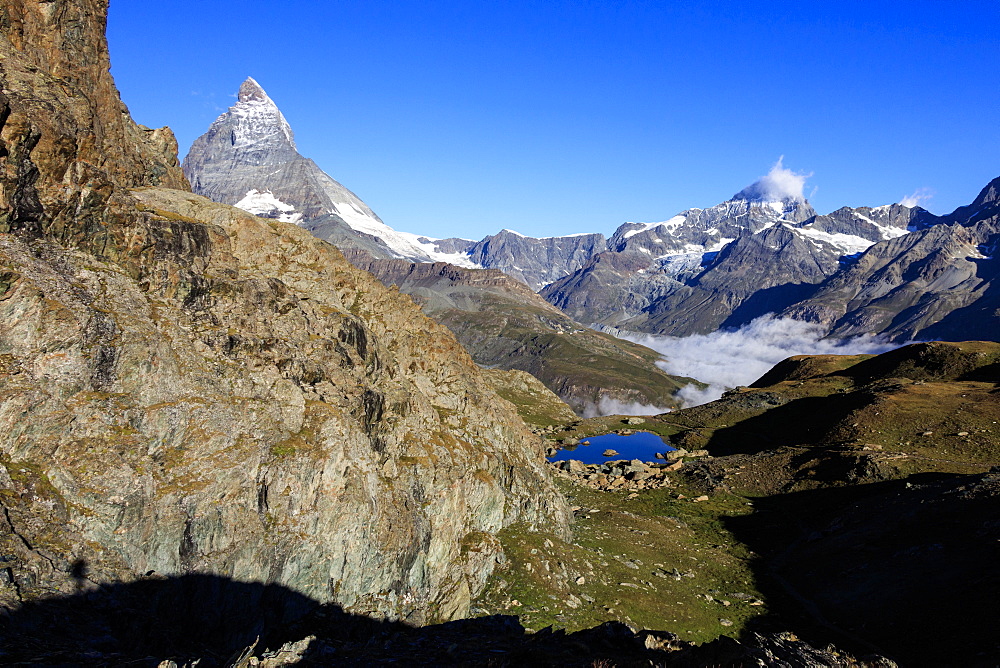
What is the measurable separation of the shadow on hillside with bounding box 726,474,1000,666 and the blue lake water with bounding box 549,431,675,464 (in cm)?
5672

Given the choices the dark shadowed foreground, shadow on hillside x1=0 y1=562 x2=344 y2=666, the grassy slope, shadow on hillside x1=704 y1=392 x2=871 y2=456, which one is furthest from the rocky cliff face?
shadow on hillside x1=704 y1=392 x2=871 y2=456

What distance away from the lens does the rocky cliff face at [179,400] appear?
33625 mm

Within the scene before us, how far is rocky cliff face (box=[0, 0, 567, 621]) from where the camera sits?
33.6 metres

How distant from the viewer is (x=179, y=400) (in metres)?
39.0

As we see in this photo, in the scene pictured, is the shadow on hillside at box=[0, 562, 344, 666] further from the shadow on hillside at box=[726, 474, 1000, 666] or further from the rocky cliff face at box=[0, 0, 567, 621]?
the shadow on hillside at box=[726, 474, 1000, 666]

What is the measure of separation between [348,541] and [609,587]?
94.8ft

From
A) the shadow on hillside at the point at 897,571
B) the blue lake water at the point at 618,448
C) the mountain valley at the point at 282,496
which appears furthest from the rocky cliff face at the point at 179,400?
the blue lake water at the point at 618,448

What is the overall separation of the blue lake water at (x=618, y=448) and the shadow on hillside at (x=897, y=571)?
56.7 m

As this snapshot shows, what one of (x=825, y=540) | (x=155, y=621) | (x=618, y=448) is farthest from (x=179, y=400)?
(x=618, y=448)

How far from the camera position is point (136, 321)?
4028cm

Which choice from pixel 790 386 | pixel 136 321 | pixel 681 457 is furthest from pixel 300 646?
pixel 790 386

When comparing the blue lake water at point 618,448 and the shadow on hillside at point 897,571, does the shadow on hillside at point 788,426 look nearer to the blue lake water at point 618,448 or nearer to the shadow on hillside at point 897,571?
the blue lake water at point 618,448

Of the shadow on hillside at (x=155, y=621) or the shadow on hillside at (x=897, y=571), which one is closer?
the shadow on hillside at (x=155, y=621)

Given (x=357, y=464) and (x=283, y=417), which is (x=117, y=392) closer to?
(x=283, y=417)
